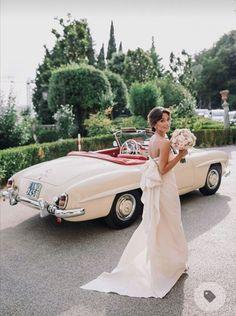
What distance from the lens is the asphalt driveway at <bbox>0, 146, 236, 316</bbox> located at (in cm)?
263

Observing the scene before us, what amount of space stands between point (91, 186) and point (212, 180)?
8.56 feet

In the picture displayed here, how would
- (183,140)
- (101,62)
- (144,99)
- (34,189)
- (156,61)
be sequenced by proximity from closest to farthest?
(183,140) → (34,189) → (144,99) → (156,61) → (101,62)

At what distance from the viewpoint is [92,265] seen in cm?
341

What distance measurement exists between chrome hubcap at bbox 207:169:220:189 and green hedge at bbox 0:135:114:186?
4244 mm

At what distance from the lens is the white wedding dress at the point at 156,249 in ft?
9.52

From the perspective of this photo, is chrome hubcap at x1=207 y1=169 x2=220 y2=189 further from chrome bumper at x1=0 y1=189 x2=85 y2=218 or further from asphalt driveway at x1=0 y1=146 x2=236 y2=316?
chrome bumper at x1=0 y1=189 x2=85 y2=218

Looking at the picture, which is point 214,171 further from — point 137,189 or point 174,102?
point 174,102

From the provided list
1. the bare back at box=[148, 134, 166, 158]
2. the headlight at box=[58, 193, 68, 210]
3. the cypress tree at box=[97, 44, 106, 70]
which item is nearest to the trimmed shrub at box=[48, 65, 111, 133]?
the headlight at box=[58, 193, 68, 210]

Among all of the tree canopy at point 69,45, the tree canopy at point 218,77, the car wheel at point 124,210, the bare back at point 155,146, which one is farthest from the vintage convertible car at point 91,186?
the tree canopy at point 218,77

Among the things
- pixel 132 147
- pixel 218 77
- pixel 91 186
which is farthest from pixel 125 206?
pixel 218 77

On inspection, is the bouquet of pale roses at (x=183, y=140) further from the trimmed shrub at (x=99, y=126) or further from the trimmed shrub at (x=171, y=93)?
the trimmed shrub at (x=171, y=93)

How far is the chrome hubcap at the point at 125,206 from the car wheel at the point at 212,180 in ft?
5.68

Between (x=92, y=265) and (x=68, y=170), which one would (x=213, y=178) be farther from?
(x=92, y=265)

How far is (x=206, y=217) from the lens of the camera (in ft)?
15.1
